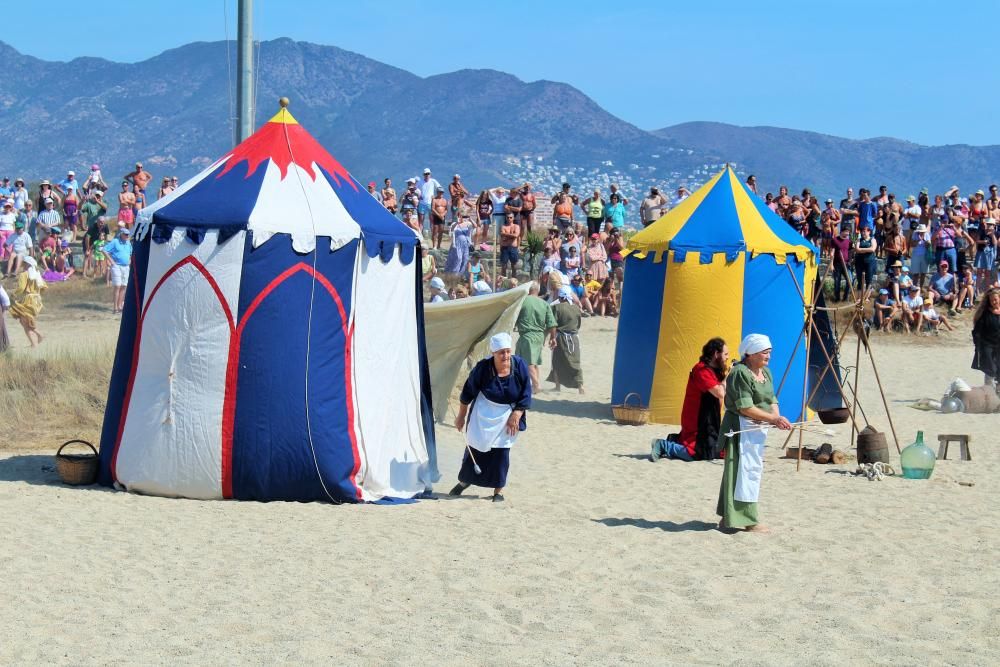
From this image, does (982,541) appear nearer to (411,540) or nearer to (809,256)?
(411,540)

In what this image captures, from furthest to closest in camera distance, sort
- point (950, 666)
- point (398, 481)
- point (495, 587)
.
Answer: point (398, 481) < point (495, 587) < point (950, 666)

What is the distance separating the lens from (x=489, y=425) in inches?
403

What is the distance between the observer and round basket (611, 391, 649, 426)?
48.9 feet

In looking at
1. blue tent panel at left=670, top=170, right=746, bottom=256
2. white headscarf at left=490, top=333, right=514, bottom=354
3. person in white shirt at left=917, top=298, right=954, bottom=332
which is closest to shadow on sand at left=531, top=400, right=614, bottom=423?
blue tent panel at left=670, top=170, right=746, bottom=256

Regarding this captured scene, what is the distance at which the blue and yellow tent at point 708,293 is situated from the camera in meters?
14.6

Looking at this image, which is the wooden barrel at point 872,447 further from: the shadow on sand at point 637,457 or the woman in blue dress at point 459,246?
the woman in blue dress at point 459,246

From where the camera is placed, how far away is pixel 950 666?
6477mm

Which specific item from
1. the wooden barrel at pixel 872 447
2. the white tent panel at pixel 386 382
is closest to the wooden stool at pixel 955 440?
the wooden barrel at pixel 872 447

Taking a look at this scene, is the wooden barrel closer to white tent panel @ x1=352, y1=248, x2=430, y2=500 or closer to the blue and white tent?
white tent panel @ x1=352, y1=248, x2=430, y2=500

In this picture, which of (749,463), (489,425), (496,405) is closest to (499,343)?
(496,405)

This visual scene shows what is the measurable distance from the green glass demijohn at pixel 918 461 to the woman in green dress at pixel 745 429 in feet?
9.70

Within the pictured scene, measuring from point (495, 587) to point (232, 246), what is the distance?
3.51 meters

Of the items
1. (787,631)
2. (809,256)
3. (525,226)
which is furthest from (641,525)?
(525,226)

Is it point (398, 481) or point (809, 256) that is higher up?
point (809, 256)
